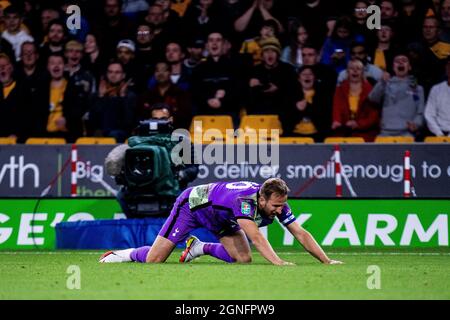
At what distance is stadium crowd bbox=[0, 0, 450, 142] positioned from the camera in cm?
1892

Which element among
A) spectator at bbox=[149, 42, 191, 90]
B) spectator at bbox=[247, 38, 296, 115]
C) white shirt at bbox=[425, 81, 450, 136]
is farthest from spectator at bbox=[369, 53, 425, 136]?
spectator at bbox=[149, 42, 191, 90]

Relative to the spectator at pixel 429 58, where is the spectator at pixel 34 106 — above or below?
below

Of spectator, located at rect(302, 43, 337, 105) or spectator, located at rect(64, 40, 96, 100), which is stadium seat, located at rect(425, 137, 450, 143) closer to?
spectator, located at rect(302, 43, 337, 105)

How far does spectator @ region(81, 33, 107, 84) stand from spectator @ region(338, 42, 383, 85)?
13.7 ft

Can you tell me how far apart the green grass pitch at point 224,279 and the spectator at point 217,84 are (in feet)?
16.9

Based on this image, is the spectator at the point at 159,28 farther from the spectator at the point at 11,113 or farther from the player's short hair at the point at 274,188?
the player's short hair at the point at 274,188

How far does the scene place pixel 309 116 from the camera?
1908cm

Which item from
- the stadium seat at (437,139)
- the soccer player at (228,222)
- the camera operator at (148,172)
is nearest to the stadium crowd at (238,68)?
the stadium seat at (437,139)

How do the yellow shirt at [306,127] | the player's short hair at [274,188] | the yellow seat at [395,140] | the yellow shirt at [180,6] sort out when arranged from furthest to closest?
the yellow shirt at [180,6] → the yellow shirt at [306,127] → the yellow seat at [395,140] → the player's short hair at [274,188]

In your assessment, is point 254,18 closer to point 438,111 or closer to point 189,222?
point 438,111

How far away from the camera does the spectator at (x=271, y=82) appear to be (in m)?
19.1

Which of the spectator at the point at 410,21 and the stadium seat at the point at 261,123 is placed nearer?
the stadium seat at the point at 261,123
